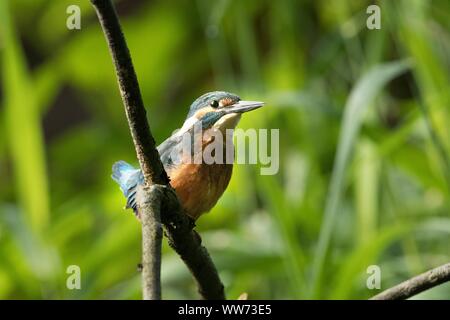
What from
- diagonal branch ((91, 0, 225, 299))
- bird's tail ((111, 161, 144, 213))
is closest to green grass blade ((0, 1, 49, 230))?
bird's tail ((111, 161, 144, 213))

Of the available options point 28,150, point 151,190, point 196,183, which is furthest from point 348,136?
point 28,150

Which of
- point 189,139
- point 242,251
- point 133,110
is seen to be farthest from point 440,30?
point 133,110

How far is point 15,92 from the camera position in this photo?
7.37ft

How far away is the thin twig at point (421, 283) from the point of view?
1.03m

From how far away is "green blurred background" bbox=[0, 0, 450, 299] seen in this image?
6.05ft

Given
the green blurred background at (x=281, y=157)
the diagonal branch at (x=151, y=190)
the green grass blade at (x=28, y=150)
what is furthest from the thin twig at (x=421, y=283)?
the green grass blade at (x=28, y=150)

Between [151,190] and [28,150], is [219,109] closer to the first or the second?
[151,190]

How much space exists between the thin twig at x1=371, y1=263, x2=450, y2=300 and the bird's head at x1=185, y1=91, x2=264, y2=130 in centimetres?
29

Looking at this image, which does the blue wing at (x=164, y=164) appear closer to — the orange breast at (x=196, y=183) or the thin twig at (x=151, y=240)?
the orange breast at (x=196, y=183)

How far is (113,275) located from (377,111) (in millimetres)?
889

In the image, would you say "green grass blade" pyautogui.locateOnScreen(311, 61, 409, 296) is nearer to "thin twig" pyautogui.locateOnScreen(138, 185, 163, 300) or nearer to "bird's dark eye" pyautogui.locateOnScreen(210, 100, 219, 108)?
"bird's dark eye" pyautogui.locateOnScreen(210, 100, 219, 108)

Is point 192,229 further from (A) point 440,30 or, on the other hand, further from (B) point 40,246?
(A) point 440,30

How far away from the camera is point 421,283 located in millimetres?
1048
